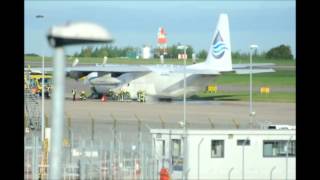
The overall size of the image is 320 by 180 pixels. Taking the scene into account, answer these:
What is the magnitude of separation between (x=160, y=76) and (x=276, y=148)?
3131 cm

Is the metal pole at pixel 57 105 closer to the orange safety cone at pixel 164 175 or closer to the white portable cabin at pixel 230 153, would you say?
the orange safety cone at pixel 164 175

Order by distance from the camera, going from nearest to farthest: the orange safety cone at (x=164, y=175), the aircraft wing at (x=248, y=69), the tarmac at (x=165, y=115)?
the orange safety cone at (x=164, y=175) → the tarmac at (x=165, y=115) → the aircraft wing at (x=248, y=69)

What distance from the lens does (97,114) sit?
35500 mm

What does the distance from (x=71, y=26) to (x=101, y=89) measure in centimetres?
4348

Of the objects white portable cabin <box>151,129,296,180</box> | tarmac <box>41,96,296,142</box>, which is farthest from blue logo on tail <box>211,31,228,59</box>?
white portable cabin <box>151,129,296,180</box>

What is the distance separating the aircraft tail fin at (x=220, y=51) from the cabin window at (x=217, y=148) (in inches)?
1308

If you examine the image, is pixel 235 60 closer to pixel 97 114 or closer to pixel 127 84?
pixel 127 84

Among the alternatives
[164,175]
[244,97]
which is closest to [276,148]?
[164,175]

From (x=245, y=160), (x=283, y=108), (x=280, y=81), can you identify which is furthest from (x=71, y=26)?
(x=280, y=81)

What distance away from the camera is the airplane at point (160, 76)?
49438mm

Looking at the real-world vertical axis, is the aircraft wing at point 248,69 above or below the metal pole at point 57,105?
above

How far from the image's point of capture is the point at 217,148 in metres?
19.7

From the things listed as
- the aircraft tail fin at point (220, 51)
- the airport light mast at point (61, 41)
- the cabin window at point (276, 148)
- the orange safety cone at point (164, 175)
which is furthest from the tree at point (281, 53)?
the airport light mast at point (61, 41)

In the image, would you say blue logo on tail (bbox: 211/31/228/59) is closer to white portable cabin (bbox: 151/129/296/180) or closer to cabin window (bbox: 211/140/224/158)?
white portable cabin (bbox: 151/129/296/180)
